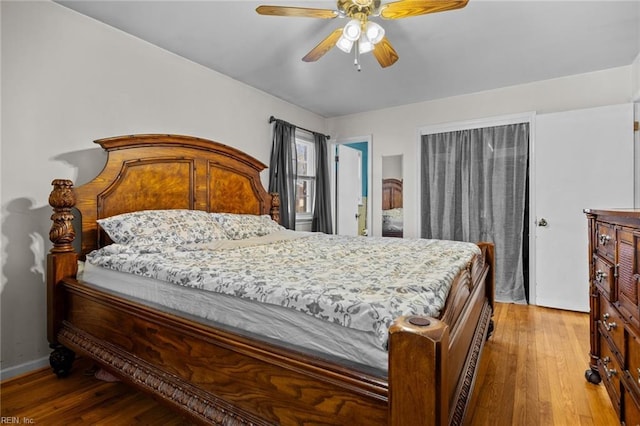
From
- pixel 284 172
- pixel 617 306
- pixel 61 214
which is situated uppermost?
pixel 284 172

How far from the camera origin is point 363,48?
87.2 inches

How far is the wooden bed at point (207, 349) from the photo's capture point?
2.69 feet

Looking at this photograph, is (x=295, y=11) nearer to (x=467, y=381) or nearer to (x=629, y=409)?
(x=467, y=381)

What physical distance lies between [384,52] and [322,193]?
2492mm

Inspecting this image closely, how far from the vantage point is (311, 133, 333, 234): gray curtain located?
179 inches

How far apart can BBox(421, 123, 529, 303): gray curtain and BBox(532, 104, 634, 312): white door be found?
0.68 feet

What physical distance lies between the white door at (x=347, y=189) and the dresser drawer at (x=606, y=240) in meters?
3.45

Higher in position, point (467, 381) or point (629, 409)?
point (467, 381)

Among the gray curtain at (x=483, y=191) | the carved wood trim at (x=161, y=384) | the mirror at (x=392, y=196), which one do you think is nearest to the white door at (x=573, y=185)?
the gray curtain at (x=483, y=191)

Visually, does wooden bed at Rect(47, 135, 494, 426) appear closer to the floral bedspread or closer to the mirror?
the floral bedspread

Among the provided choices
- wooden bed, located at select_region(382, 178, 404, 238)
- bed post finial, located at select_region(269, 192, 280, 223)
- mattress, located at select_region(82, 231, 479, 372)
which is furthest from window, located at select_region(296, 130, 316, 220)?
mattress, located at select_region(82, 231, 479, 372)

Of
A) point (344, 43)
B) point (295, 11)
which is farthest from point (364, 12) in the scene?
point (295, 11)

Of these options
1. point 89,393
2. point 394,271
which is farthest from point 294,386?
point 89,393

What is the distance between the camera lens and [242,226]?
2.80 metres
